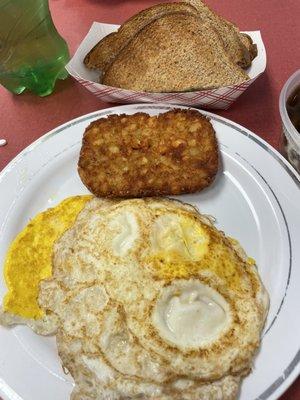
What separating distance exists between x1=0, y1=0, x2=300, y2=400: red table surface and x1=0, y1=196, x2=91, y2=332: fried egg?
0.49 m

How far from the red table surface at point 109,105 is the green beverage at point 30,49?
81mm

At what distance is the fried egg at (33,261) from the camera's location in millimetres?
1582

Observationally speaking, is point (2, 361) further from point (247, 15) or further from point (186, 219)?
point (247, 15)

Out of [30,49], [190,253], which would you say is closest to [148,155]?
[190,253]

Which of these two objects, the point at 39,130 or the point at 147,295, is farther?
the point at 39,130

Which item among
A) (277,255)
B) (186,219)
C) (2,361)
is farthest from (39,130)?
(277,255)

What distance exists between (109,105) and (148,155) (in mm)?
542

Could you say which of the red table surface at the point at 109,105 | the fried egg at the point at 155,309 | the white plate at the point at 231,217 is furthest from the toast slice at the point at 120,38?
the fried egg at the point at 155,309

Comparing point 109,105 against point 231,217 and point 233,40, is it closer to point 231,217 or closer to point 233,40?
point 233,40

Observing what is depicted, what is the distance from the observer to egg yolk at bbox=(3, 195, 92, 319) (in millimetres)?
1605

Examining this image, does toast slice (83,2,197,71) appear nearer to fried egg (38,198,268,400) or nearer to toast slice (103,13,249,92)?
toast slice (103,13,249,92)

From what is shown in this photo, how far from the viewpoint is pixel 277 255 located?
1588 millimetres

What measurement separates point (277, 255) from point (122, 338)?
24.5 inches

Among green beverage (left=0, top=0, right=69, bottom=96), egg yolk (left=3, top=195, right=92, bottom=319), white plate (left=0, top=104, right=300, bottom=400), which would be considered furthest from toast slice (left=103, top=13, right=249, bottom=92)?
egg yolk (left=3, top=195, right=92, bottom=319)
